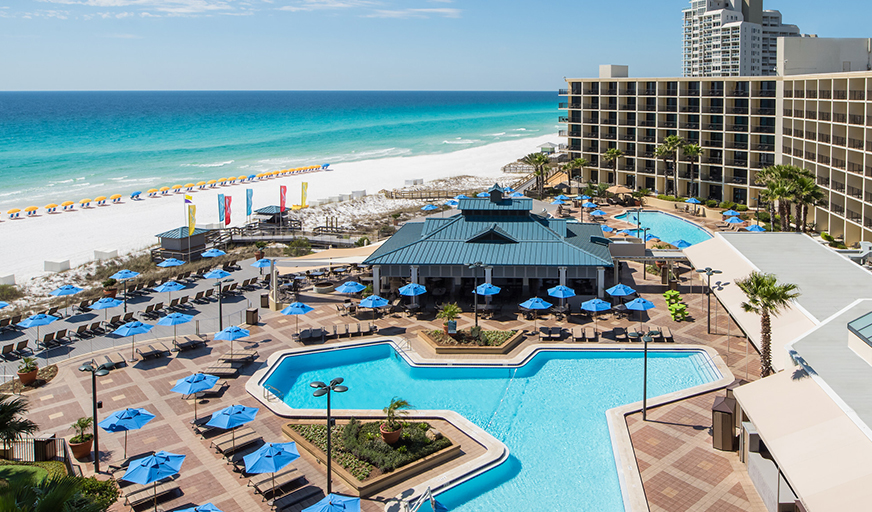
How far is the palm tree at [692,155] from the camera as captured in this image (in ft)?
231

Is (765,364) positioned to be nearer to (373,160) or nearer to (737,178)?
(737,178)

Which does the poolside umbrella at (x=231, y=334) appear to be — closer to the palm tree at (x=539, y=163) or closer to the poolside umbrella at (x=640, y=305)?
the poolside umbrella at (x=640, y=305)

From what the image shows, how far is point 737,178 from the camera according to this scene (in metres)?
70.9

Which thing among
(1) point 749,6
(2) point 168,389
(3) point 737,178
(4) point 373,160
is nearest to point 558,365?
(2) point 168,389

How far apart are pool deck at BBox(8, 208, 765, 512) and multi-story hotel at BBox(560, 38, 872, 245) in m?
22.2

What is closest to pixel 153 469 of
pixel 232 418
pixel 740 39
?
pixel 232 418

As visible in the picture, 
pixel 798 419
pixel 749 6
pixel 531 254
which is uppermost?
pixel 749 6

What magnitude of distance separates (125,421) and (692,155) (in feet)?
206

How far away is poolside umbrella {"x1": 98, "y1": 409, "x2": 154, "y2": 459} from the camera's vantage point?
22328mm

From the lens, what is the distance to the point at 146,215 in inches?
2911

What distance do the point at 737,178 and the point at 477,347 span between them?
49702 millimetres

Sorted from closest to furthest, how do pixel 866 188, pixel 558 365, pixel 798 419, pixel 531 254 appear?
pixel 798 419, pixel 558 365, pixel 531 254, pixel 866 188

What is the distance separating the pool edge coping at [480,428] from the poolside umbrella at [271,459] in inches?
129

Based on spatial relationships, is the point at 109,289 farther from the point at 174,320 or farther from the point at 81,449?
the point at 81,449
